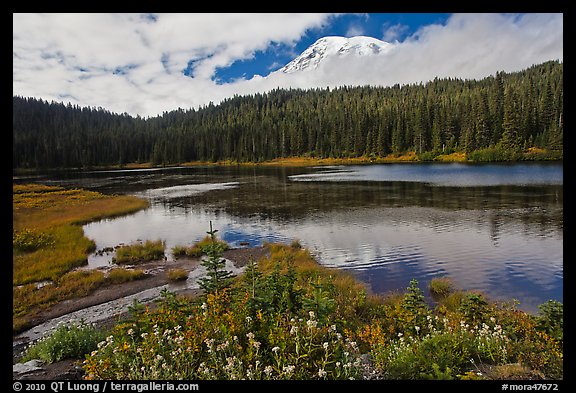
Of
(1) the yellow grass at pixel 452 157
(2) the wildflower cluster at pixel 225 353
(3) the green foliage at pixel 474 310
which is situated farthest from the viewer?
A: (1) the yellow grass at pixel 452 157

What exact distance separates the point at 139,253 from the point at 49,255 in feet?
20.0

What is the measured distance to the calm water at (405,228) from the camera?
16.2 metres

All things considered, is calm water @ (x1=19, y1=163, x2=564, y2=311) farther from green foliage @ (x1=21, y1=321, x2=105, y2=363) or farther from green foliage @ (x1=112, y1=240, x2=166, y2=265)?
green foliage @ (x1=21, y1=321, x2=105, y2=363)

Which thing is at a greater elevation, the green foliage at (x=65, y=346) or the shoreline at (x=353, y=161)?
the shoreline at (x=353, y=161)

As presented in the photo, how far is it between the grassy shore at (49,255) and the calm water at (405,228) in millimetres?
1974

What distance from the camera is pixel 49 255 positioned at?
21.7 m

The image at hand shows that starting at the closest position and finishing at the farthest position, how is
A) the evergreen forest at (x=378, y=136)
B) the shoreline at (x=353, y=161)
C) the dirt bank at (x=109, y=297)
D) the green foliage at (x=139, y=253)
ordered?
the dirt bank at (x=109, y=297)
the green foliage at (x=139, y=253)
the shoreline at (x=353, y=161)
the evergreen forest at (x=378, y=136)

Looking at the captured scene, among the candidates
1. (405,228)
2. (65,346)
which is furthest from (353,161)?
(65,346)

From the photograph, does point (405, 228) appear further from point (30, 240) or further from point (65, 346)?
point (30, 240)

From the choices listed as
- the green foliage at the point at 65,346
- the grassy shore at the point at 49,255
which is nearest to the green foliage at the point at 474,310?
the green foliage at the point at 65,346

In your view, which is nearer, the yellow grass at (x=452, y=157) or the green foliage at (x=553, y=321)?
the green foliage at (x=553, y=321)

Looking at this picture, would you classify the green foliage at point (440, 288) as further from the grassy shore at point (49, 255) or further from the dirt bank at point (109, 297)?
the grassy shore at point (49, 255)
